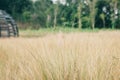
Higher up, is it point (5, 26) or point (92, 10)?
point (92, 10)

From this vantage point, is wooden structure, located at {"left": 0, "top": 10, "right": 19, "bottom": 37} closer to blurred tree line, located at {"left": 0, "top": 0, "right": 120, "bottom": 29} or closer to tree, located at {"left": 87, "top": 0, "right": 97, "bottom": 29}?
tree, located at {"left": 87, "top": 0, "right": 97, "bottom": 29}

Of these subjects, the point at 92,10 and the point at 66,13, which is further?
the point at 66,13

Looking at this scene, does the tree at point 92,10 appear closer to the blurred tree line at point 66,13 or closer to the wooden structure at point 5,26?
the blurred tree line at point 66,13

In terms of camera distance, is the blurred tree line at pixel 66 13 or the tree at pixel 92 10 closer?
the tree at pixel 92 10

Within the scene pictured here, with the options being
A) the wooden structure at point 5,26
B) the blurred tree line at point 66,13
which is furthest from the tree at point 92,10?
the wooden structure at point 5,26

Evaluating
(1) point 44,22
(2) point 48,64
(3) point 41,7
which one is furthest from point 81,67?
(3) point 41,7

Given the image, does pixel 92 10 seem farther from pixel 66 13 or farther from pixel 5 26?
pixel 5 26

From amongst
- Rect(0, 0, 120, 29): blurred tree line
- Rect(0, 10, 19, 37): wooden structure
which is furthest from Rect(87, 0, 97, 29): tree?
Rect(0, 10, 19, 37): wooden structure

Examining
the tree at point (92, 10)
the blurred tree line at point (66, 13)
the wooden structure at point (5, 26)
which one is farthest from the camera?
the blurred tree line at point (66, 13)

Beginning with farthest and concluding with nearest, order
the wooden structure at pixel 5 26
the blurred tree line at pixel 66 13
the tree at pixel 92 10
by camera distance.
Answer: the blurred tree line at pixel 66 13, the tree at pixel 92 10, the wooden structure at pixel 5 26

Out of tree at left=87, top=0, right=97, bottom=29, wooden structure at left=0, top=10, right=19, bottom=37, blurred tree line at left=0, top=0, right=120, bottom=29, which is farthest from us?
blurred tree line at left=0, top=0, right=120, bottom=29

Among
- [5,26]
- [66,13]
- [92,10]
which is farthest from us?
[66,13]

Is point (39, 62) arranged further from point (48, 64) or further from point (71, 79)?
point (71, 79)

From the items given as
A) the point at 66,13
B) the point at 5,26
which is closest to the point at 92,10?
the point at 66,13
